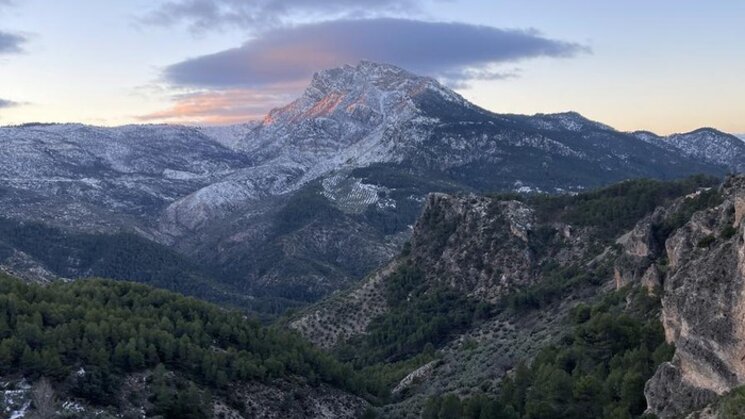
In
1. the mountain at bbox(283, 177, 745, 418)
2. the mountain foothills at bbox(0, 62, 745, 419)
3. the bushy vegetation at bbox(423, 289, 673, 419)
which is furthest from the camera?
the bushy vegetation at bbox(423, 289, 673, 419)

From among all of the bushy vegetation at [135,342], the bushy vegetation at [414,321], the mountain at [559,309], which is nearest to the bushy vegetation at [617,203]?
the mountain at [559,309]

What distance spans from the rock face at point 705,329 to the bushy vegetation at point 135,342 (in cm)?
4407

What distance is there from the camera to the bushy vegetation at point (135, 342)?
7006 centimetres

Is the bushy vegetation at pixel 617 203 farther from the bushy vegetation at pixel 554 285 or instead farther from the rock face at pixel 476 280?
the bushy vegetation at pixel 554 285

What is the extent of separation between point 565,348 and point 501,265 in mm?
61261

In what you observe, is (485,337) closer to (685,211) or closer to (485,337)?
(485,337)

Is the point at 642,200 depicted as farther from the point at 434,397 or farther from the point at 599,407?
the point at 599,407

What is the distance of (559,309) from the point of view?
106m

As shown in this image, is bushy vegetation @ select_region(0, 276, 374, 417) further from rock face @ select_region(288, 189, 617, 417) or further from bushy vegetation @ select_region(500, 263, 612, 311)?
bushy vegetation @ select_region(500, 263, 612, 311)

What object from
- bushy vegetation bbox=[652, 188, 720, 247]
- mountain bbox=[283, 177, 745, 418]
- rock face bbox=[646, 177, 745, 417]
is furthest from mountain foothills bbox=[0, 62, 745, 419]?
bushy vegetation bbox=[652, 188, 720, 247]

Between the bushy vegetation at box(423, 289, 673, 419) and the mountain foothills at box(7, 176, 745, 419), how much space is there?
0.58ft

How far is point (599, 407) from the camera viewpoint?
59.5 meters

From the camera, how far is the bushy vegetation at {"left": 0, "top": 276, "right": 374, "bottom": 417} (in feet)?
230

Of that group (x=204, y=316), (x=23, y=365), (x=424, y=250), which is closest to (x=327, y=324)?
(x=424, y=250)
